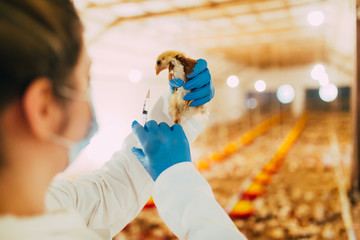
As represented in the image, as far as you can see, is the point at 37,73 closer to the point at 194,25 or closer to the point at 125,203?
the point at 125,203

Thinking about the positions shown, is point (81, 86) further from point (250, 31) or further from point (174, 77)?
point (250, 31)

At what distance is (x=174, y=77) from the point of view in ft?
3.08

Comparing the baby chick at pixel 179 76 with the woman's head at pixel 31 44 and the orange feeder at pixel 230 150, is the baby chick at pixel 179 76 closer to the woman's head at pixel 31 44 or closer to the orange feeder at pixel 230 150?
the woman's head at pixel 31 44

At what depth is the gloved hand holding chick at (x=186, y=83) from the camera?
0.93 metres

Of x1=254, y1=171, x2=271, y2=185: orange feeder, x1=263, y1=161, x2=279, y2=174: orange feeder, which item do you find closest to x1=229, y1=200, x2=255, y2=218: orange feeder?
x1=254, y1=171, x2=271, y2=185: orange feeder

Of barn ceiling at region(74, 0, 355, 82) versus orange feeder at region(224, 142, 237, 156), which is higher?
barn ceiling at region(74, 0, 355, 82)

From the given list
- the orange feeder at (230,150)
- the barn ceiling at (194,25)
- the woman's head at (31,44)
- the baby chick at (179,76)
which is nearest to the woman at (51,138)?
the woman's head at (31,44)

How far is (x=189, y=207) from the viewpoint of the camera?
0.61m

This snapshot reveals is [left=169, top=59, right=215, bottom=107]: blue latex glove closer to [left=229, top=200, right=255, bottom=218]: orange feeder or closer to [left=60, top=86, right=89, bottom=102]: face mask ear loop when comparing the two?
[left=60, top=86, right=89, bottom=102]: face mask ear loop

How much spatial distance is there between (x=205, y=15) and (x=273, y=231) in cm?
384

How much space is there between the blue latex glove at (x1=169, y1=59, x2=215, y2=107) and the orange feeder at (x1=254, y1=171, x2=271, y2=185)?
3428 mm

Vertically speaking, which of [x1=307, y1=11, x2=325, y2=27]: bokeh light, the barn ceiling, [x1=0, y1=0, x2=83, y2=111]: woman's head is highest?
the barn ceiling

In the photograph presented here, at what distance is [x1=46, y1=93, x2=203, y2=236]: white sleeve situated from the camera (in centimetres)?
81

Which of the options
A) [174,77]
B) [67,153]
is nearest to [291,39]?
[174,77]
